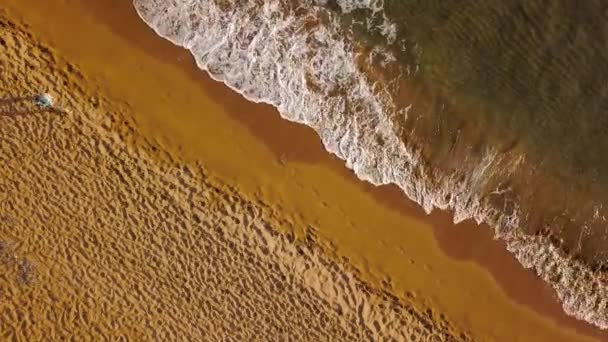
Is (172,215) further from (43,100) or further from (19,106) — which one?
(19,106)

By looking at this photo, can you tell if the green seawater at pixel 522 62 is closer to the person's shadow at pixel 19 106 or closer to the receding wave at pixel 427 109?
the receding wave at pixel 427 109

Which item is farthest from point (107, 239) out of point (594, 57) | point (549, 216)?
point (594, 57)

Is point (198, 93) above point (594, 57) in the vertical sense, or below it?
below

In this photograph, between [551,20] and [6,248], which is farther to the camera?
[551,20]

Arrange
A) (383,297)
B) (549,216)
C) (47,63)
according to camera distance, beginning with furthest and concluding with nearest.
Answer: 1. (549,216)
2. (383,297)
3. (47,63)

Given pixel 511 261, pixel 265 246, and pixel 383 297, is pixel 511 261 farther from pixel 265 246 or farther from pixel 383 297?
pixel 265 246

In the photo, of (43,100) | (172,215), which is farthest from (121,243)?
(43,100)
